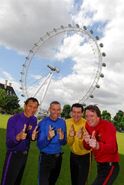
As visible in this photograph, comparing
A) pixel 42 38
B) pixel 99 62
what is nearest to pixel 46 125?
pixel 99 62

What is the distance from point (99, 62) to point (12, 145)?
42164mm

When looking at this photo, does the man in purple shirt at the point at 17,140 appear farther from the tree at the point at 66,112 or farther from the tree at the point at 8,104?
the tree at the point at 66,112

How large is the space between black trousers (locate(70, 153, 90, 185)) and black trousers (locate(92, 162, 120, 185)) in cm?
177

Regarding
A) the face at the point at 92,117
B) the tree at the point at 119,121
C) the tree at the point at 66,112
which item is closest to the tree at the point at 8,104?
the tree at the point at 66,112

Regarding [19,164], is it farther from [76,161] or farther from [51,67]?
[51,67]

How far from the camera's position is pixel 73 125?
380 inches

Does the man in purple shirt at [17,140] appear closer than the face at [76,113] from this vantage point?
Yes

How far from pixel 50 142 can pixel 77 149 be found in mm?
751

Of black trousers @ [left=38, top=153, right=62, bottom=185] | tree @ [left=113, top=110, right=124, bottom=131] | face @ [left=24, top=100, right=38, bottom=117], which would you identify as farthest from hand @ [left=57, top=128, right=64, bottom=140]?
tree @ [left=113, top=110, right=124, bottom=131]

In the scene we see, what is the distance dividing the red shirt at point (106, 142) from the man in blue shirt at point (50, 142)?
4.49ft

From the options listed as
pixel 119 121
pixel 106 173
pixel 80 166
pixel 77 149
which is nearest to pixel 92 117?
pixel 106 173

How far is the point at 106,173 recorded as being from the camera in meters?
7.74

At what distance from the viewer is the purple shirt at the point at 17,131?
8.67m

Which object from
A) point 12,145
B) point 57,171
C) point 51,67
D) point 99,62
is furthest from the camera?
point 51,67
